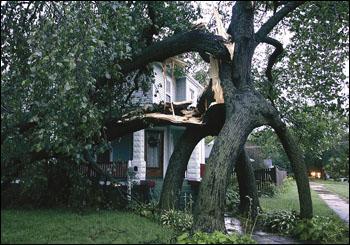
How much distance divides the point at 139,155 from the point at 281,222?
1124cm

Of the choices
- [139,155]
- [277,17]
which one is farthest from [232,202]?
[277,17]

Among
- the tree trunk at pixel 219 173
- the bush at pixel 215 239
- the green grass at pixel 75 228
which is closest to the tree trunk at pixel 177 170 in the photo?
the green grass at pixel 75 228

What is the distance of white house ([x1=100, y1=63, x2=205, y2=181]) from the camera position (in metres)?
20.3

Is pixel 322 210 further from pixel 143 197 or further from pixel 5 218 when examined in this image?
pixel 5 218

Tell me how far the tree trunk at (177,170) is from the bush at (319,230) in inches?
153

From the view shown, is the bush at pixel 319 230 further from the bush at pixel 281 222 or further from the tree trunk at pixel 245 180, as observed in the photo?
the tree trunk at pixel 245 180

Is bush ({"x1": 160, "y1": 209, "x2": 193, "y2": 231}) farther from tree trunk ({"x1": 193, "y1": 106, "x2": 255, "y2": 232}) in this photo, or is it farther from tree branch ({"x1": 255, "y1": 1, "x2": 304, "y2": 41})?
tree branch ({"x1": 255, "y1": 1, "x2": 304, "y2": 41})

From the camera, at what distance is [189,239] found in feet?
25.1

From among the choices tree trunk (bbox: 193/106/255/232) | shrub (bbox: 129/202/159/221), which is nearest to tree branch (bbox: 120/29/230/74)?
tree trunk (bbox: 193/106/255/232)

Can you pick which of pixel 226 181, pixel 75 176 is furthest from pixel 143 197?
pixel 226 181

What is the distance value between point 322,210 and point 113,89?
8723mm

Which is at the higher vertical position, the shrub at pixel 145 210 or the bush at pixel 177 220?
the shrub at pixel 145 210

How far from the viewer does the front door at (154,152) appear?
73.6 feet

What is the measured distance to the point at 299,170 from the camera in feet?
33.7
